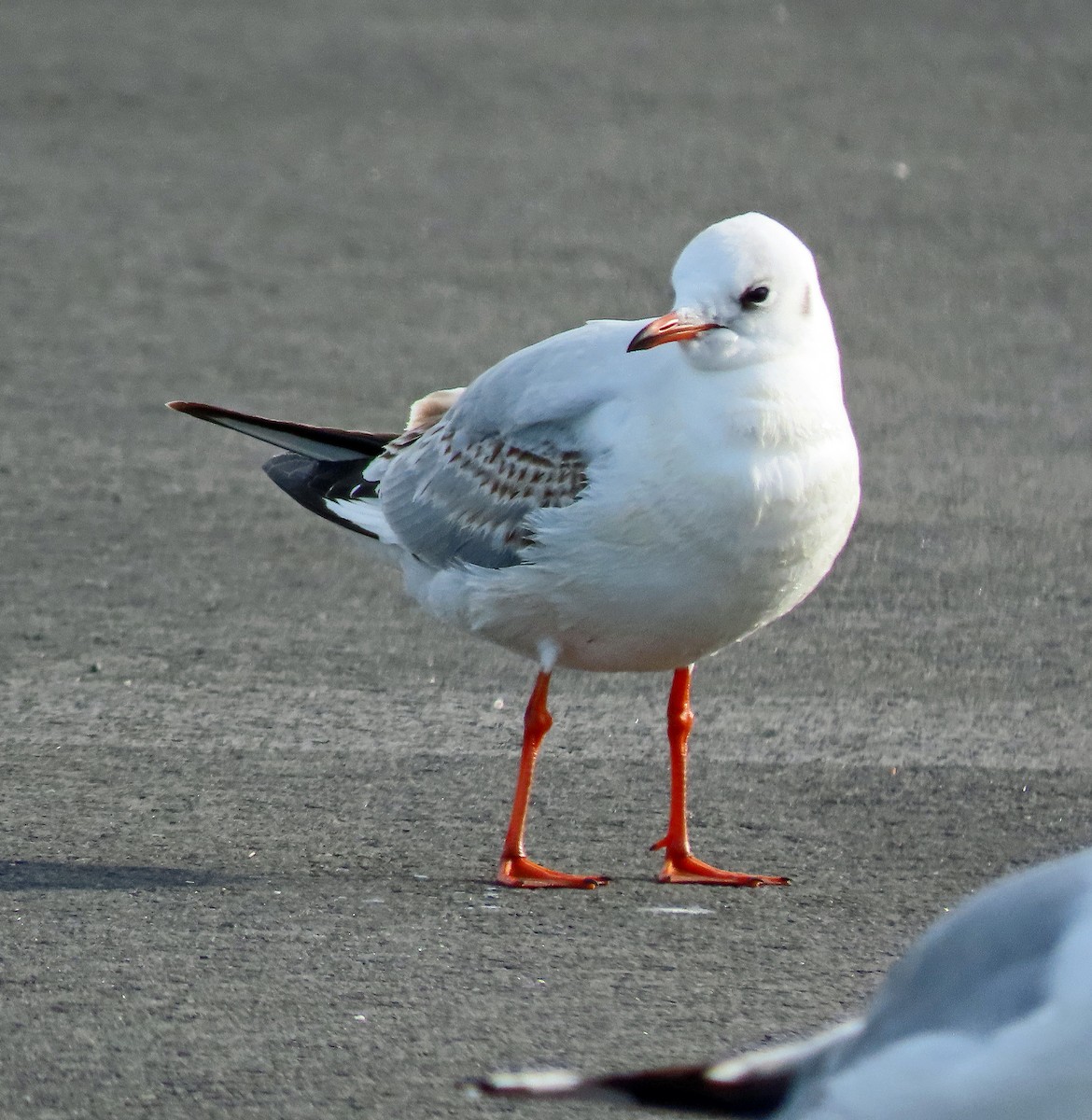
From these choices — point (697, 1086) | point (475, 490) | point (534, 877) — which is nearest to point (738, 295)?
point (475, 490)

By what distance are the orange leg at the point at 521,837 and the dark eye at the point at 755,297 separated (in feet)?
3.45

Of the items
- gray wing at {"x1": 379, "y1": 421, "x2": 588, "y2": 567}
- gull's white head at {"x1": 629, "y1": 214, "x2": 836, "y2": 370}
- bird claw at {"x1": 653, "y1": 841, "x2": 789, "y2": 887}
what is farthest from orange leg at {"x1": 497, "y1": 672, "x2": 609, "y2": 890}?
gull's white head at {"x1": 629, "y1": 214, "x2": 836, "y2": 370}

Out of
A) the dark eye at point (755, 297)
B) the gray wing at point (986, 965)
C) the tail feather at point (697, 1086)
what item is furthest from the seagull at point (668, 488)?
the tail feather at point (697, 1086)

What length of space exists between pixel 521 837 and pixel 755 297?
1.37m

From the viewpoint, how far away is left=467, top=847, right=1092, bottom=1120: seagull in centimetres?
292

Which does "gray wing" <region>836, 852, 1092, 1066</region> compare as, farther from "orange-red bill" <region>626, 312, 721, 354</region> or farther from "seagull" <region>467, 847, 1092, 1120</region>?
"orange-red bill" <region>626, 312, 721, 354</region>

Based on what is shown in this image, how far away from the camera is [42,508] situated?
26.4 feet

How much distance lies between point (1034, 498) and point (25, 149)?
7597 mm

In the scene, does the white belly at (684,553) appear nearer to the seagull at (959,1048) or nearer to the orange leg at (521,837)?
the orange leg at (521,837)

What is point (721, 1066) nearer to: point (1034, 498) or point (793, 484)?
point (793, 484)

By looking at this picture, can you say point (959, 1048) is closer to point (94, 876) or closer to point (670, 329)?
point (670, 329)

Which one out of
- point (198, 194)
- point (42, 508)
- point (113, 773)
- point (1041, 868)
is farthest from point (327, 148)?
point (1041, 868)

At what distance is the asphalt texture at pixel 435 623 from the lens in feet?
15.1

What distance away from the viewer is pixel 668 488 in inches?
191
